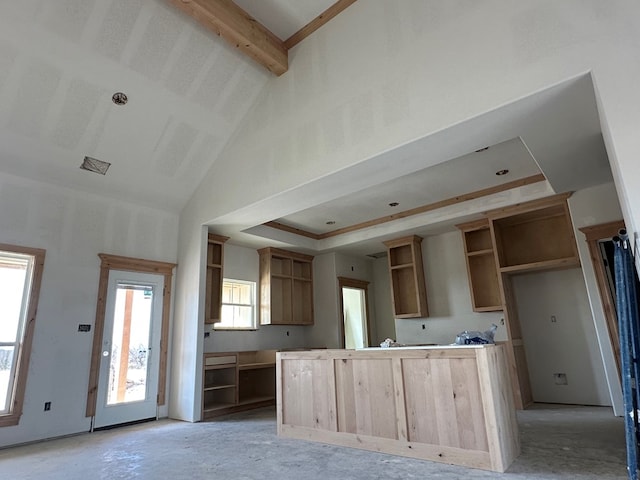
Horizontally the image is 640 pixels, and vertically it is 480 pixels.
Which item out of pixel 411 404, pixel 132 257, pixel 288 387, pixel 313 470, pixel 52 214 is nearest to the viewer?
pixel 313 470

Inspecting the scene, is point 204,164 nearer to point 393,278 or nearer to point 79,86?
point 79,86

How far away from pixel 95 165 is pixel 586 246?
6.71m

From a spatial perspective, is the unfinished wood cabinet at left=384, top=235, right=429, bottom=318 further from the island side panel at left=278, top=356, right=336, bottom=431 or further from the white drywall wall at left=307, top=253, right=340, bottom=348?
the island side panel at left=278, top=356, right=336, bottom=431

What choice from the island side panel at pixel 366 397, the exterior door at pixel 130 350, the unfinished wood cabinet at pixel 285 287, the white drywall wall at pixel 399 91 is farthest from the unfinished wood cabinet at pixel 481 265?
the exterior door at pixel 130 350

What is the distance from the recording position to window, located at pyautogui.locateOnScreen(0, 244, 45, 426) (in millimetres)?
4250

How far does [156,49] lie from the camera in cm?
432

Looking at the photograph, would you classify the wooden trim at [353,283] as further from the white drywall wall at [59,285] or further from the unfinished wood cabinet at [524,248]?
the white drywall wall at [59,285]

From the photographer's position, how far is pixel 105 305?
17.0 ft

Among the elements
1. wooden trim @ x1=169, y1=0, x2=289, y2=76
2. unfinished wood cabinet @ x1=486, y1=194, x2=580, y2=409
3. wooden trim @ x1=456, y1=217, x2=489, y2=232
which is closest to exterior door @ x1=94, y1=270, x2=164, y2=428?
wooden trim @ x1=169, y1=0, x2=289, y2=76

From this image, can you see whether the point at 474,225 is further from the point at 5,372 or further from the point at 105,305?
the point at 5,372

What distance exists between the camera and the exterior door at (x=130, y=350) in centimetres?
505

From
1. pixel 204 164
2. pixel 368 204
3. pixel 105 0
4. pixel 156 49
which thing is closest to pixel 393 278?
pixel 368 204

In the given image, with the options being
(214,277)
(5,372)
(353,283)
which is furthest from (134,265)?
(353,283)

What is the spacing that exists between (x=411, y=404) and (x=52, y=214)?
5042 millimetres
